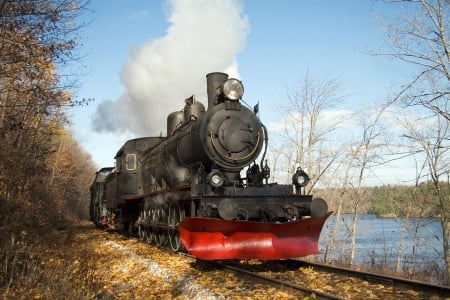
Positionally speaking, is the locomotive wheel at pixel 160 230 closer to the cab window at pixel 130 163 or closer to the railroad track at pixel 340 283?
the railroad track at pixel 340 283

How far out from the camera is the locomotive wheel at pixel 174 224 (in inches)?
366

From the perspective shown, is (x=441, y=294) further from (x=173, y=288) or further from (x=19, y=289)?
(x=19, y=289)

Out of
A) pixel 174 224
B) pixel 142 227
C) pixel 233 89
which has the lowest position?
pixel 142 227

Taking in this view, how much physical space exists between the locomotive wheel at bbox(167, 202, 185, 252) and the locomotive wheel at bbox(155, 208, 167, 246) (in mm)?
379

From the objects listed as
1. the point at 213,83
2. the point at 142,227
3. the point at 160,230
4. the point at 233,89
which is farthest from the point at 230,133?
the point at 142,227

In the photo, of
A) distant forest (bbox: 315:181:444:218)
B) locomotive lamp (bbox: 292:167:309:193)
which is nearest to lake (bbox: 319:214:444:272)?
distant forest (bbox: 315:181:444:218)

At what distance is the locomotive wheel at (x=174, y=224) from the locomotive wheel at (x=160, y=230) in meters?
0.38

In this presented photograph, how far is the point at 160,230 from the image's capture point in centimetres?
1154

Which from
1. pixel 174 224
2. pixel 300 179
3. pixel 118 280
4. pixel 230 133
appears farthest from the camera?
pixel 174 224

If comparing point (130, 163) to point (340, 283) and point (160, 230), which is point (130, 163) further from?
point (340, 283)

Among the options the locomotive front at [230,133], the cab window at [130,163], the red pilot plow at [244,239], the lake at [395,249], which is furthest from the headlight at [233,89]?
the cab window at [130,163]

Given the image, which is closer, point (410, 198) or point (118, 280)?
point (118, 280)

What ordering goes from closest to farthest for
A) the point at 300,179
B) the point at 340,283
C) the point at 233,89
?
the point at 340,283, the point at 300,179, the point at 233,89

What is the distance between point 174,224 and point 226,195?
2412 mm
